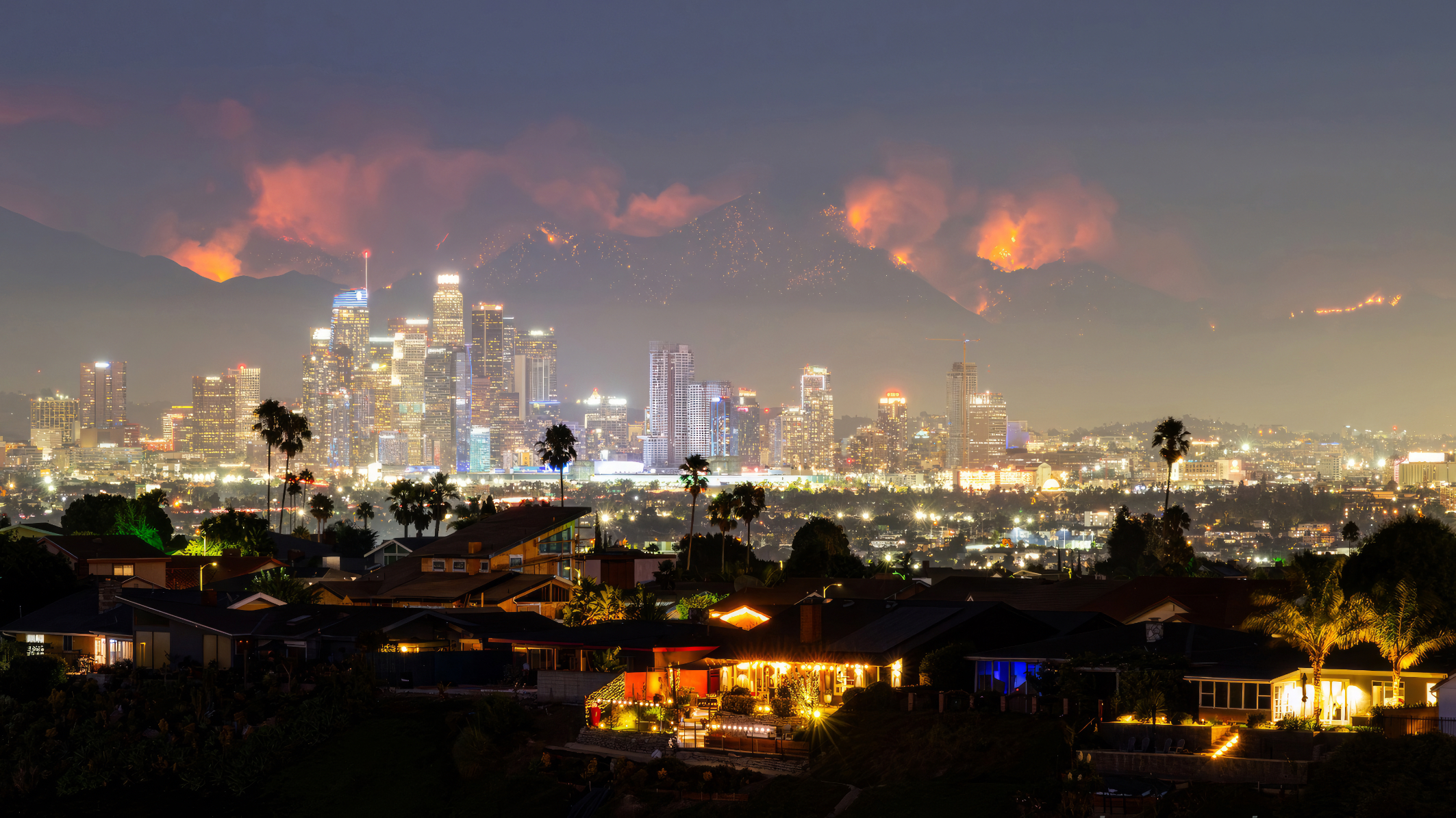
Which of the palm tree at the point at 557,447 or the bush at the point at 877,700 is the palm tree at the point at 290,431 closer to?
the palm tree at the point at 557,447

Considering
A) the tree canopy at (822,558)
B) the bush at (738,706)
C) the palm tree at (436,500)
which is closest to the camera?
the bush at (738,706)

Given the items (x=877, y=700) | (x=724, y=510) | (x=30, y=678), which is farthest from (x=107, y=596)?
(x=724, y=510)

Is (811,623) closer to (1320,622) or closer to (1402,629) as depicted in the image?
→ (1320,622)

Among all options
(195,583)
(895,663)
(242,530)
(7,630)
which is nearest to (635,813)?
(895,663)

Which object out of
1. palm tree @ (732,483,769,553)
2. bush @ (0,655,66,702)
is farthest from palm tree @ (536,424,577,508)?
bush @ (0,655,66,702)

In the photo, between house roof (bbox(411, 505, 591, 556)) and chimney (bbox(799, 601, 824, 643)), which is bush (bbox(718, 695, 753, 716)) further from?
house roof (bbox(411, 505, 591, 556))

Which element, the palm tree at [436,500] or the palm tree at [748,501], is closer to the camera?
the palm tree at [748,501]

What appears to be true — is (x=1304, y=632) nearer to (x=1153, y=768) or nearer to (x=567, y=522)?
(x=1153, y=768)

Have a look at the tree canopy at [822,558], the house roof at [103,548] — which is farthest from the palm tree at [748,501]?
the house roof at [103,548]
